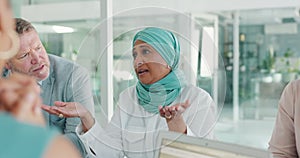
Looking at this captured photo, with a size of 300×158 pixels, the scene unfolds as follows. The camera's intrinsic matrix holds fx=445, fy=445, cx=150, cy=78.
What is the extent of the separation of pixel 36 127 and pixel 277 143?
101cm

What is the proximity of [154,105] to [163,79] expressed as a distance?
0.08 m

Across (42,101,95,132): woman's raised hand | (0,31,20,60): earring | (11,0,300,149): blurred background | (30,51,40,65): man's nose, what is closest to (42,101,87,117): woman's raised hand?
(42,101,95,132): woman's raised hand

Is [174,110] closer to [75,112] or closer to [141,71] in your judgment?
[141,71]

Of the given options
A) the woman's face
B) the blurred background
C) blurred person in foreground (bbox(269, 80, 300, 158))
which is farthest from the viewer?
the blurred background

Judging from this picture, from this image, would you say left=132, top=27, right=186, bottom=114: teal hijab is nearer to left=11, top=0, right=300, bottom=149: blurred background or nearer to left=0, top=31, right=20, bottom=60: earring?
left=0, top=31, right=20, bottom=60: earring

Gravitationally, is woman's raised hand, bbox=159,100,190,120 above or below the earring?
below

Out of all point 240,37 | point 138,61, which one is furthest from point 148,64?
point 240,37

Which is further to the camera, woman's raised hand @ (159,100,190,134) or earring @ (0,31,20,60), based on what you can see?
woman's raised hand @ (159,100,190,134)

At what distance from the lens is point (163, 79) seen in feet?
3.40

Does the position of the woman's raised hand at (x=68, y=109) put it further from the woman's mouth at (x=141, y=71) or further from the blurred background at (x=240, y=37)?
the blurred background at (x=240, y=37)

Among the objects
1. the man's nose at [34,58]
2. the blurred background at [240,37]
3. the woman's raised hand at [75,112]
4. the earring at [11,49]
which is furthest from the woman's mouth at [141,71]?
the blurred background at [240,37]

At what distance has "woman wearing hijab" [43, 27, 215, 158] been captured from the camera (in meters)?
1.02

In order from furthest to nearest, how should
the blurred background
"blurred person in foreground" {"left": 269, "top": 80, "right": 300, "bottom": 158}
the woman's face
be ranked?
1. the blurred background
2. "blurred person in foreground" {"left": 269, "top": 80, "right": 300, "bottom": 158}
3. the woman's face

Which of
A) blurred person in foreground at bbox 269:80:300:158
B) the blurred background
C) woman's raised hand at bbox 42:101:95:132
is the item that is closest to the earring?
woman's raised hand at bbox 42:101:95:132
